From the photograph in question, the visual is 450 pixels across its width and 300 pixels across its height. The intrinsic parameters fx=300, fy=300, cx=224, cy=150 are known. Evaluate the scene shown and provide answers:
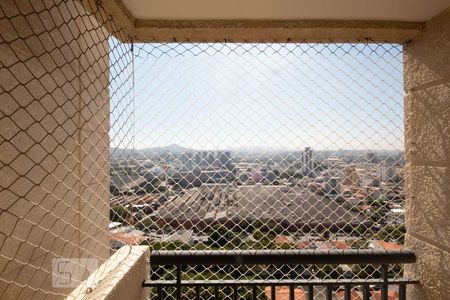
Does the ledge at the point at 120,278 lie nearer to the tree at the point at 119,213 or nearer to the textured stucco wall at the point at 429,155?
the tree at the point at 119,213

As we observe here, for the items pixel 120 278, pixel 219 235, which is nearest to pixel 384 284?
pixel 219 235

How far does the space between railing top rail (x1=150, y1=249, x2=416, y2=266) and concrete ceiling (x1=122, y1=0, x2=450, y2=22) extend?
962 mm

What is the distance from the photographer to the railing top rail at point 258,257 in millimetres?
1129

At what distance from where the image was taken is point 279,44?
4.73 feet

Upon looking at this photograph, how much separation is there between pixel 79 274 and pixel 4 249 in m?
0.41

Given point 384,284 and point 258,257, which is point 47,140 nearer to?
point 258,257

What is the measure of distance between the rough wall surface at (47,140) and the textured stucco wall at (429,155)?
4.54 ft

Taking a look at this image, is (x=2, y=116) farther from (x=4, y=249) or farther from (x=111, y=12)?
(x=111, y=12)

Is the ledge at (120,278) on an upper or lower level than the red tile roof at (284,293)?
upper

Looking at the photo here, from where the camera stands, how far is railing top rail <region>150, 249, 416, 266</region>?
3.70ft

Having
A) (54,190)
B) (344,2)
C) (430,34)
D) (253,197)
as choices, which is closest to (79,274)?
(54,190)

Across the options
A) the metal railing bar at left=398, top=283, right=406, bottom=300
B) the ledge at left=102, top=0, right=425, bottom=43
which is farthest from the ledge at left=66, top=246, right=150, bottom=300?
the metal railing bar at left=398, top=283, right=406, bottom=300

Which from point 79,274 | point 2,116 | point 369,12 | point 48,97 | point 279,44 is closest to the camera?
point 2,116

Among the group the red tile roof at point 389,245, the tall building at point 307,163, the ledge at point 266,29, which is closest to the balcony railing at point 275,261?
the red tile roof at point 389,245
